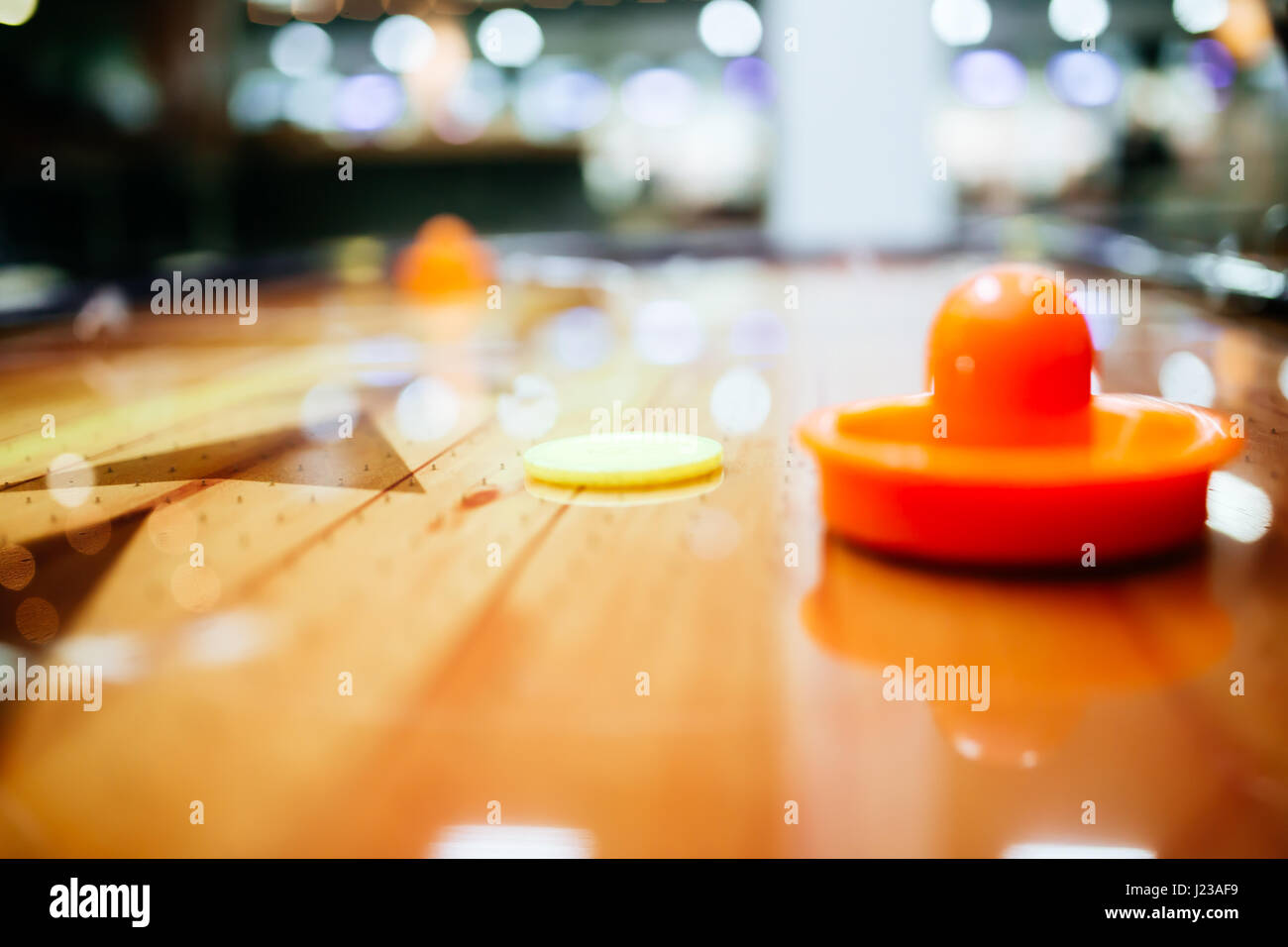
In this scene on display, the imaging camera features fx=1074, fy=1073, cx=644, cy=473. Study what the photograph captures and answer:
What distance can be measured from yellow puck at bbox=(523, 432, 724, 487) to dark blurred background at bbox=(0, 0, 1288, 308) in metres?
2.07

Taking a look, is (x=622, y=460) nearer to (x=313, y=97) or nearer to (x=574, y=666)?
(x=574, y=666)

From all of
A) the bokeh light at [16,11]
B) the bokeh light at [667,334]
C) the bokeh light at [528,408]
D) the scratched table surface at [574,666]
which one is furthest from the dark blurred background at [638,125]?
the scratched table surface at [574,666]

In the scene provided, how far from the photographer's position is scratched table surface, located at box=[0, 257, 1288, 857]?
22.9 inches

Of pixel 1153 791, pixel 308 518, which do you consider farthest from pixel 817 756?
pixel 308 518

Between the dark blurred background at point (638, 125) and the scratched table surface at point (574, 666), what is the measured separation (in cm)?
228

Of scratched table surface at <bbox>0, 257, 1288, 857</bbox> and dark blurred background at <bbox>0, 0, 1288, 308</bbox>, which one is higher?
dark blurred background at <bbox>0, 0, 1288, 308</bbox>

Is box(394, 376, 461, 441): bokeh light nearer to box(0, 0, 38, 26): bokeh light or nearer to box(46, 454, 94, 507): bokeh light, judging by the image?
box(46, 454, 94, 507): bokeh light

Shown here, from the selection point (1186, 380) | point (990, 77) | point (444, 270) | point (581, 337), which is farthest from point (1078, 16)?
point (1186, 380)

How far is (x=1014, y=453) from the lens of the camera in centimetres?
102

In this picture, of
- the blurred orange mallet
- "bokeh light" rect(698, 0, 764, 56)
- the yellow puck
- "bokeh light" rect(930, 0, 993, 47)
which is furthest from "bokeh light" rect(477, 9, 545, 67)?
the yellow puck

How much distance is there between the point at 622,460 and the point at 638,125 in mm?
8084
